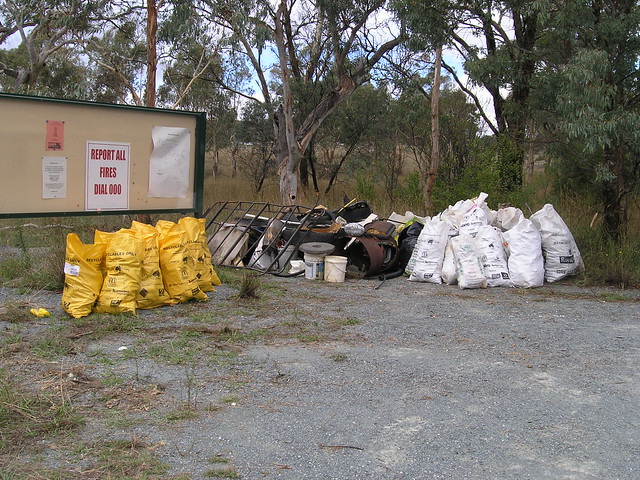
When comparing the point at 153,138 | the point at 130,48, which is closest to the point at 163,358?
the point at 153,138

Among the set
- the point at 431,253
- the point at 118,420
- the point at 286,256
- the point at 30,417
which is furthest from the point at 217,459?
the point at 286,256

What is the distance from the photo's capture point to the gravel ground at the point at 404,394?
336cm

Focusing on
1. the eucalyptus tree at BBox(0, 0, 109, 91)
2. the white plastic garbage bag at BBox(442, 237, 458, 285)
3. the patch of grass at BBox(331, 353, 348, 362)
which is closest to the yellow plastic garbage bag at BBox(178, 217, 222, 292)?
the patch of grass at BBox(331, 353, 348, 362)

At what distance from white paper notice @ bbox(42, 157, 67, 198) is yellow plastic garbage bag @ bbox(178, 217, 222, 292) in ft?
4.13

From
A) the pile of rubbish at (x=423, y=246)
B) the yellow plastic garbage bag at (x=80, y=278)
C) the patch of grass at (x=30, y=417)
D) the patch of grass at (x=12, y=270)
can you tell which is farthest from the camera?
the pile of rubbish at (x=423, y=246)

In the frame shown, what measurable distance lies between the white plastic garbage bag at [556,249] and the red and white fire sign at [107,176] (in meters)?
5.38

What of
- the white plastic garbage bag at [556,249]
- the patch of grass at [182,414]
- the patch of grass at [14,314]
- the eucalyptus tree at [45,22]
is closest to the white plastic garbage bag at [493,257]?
the white plastic garbage bag at [556,249]

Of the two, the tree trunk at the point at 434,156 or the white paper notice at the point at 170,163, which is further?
the tree trunk at the point at 434,156

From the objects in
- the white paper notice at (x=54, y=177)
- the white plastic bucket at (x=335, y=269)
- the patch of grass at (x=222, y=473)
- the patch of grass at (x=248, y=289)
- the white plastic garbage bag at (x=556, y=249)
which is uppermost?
the white paper notice at (x=54, y=177)

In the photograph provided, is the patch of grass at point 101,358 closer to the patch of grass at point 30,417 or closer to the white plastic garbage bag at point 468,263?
the patch of grass at point 30,417

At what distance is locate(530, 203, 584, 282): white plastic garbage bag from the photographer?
28.0 ft

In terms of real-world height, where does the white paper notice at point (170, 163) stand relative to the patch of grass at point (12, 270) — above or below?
above

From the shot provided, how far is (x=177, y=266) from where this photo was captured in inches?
264

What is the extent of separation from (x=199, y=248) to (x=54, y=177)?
5.43ft
